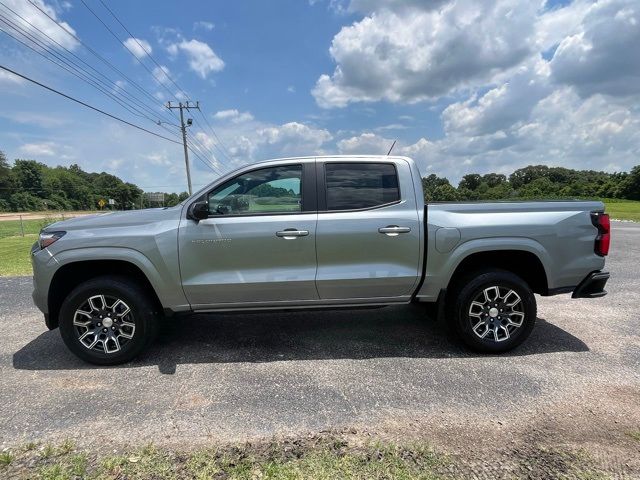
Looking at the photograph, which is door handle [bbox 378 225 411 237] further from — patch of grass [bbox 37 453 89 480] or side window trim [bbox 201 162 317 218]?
patch of grass [bbox 37 453 89 480]

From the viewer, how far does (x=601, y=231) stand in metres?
3.90

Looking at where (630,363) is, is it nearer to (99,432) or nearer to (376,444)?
(376,444)

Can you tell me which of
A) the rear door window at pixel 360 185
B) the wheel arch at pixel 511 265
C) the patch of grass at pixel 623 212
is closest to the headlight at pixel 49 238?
the rear door window at pixel 360 185

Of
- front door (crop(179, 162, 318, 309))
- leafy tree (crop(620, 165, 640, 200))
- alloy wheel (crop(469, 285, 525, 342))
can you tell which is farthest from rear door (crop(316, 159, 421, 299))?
leafy tree (crop(620, 165, 640, 200))

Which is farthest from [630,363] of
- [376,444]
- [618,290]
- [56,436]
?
[56,436]

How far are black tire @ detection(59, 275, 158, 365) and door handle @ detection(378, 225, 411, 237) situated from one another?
2315 millimetres

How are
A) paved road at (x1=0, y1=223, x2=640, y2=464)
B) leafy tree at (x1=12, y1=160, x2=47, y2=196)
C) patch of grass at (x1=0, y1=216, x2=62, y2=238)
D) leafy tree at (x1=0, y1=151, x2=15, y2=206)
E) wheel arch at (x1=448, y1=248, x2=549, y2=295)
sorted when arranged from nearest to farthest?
1. paved road at (x1=0, y1=223, x2=640, y2=464)
2. wheel arch at (x1=448, y1=248, x2=549, y2=295)
3. patch of grass at (x1=0, y1=216, x2=62, y2=238)
4. leafy tree at (x1=0, y1=151, x2=15, y2=206)
5. leafy tree at (x1=12, y1=160, x2=47, y2=196)

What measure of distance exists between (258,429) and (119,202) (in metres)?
126

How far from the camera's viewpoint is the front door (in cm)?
375

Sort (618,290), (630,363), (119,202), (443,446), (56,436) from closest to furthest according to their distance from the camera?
(443,446), (56,436), (630,363), (618,290), (119,202)

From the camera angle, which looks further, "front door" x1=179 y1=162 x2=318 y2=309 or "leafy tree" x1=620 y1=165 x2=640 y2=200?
"leafy tree" x1=620 y1=165 x2=640 y2=200

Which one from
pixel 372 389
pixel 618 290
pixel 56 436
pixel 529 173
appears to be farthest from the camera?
pixel 529 173

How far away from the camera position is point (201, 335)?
14.9 ft

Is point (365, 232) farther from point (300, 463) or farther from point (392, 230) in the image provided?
point (300, 463)
